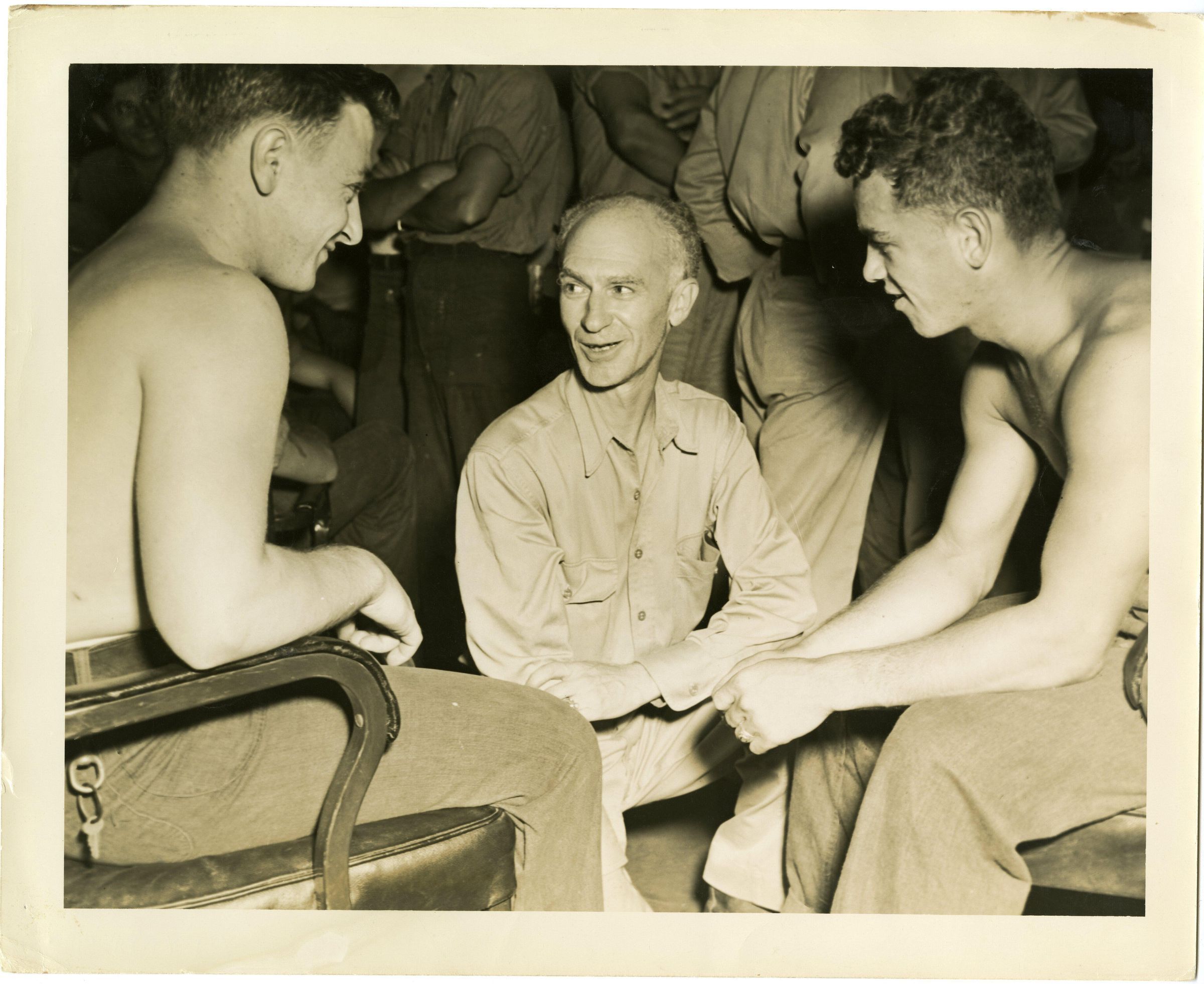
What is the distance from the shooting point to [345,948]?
2055 millimetres

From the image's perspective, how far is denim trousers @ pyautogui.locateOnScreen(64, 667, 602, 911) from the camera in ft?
6.55

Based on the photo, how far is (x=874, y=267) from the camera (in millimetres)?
2156

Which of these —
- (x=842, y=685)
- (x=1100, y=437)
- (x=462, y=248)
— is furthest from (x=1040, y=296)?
(x=462, y=248)

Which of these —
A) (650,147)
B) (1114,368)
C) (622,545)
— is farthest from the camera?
(650,147)

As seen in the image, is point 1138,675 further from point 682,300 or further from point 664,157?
point 664,157

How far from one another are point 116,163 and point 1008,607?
5.80ft

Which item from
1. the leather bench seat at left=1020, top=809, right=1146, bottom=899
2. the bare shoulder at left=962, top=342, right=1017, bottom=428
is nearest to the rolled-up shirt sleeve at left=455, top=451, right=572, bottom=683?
the bare shoulder at left=962, top=342, right=1017, bottom=428

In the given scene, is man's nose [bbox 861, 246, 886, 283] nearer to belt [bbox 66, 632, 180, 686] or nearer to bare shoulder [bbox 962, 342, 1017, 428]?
bare shoulder [bbox 962, 342, 1017, 428]

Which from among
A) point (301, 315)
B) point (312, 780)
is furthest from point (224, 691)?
point (301, 315)

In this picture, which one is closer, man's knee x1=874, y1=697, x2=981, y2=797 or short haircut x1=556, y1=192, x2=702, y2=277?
man's knee x1=874, y1=697, x2=981, y2=797

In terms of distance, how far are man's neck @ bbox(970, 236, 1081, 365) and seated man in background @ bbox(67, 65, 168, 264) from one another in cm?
149

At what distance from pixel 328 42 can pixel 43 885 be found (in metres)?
1.54

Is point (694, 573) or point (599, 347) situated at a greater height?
point (599, 347)

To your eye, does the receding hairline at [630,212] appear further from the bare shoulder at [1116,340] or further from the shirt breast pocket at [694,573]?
the bare shoulder at [1116,340]
